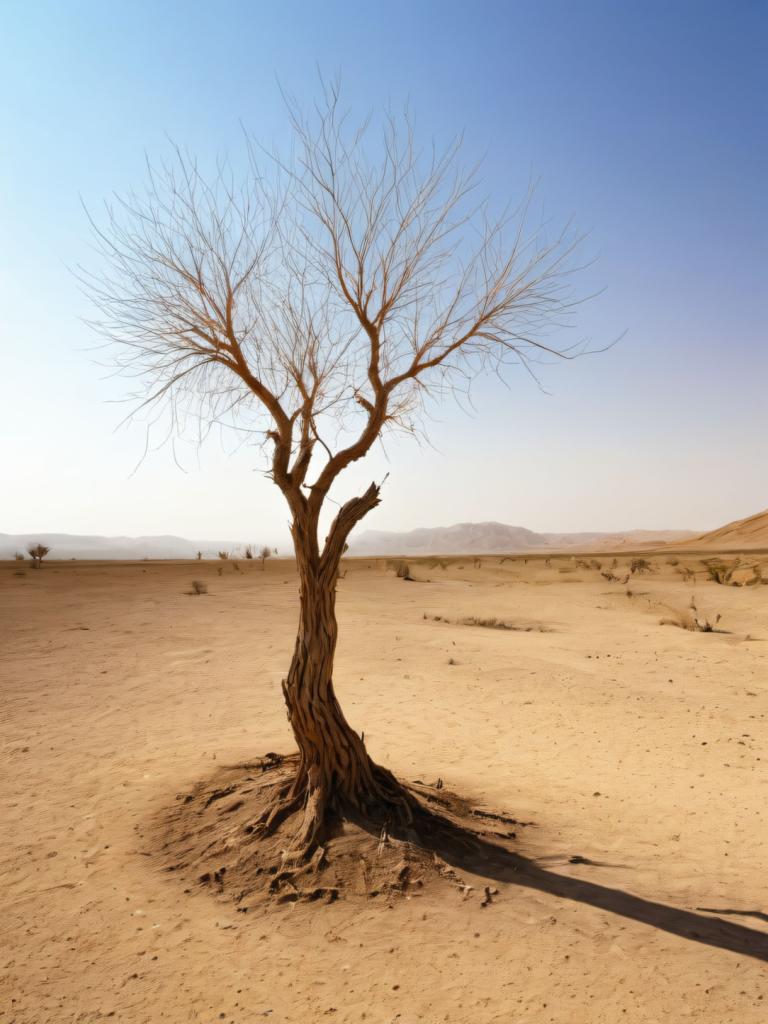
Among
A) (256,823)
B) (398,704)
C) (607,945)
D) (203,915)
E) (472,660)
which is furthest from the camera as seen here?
(472,660)

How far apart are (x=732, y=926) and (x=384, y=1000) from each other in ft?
6.57

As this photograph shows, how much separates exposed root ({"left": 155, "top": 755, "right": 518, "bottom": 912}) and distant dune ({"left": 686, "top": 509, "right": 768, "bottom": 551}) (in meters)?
51.2

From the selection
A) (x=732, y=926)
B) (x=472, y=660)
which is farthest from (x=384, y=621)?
(x=732, y=926)

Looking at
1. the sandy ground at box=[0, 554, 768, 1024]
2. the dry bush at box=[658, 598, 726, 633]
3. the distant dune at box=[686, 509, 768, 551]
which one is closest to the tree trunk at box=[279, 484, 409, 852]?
the sandy ground at box=[0, 554, 768, 1024]

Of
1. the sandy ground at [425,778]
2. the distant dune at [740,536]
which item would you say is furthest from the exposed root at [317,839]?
the distant dune at [740,536]

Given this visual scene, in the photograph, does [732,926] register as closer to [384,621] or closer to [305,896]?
[305,896]

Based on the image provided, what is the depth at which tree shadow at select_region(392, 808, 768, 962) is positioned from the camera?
12.9 feet

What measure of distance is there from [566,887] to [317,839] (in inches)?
61.6

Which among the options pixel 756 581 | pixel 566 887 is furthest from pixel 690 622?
pixel 566 887

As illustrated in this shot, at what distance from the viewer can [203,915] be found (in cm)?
418

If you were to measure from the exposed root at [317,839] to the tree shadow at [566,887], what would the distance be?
0.02 m

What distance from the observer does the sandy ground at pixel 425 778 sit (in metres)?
3.51

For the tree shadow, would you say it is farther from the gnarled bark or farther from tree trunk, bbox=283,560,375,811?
tree trunk, bbox=283,560,375,811

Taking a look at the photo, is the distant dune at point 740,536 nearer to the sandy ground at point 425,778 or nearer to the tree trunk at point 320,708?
the sandy ground at point 425,778
